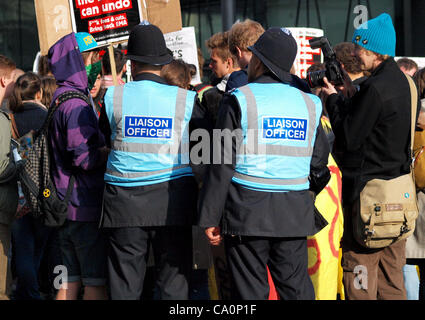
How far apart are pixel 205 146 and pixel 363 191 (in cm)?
117

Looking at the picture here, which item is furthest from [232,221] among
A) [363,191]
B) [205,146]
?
[363,191]

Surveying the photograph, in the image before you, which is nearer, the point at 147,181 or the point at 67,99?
the point at 147,181

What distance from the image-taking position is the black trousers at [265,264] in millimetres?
3002

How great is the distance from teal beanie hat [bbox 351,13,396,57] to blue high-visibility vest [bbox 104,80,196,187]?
1.34 metres

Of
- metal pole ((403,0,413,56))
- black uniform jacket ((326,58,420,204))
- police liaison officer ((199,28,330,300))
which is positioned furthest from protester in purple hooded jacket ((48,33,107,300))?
metal pole ((403,0,413,56))

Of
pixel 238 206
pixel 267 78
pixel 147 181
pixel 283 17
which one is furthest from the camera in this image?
pixel 283 17

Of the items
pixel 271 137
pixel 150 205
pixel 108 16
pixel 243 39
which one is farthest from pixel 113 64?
pixel 271 137

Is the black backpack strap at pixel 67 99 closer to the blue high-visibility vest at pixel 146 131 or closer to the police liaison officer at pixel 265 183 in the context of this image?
the blue high-visibility vest at pixel 146 131

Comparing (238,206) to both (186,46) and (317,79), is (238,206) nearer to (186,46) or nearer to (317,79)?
(317,79)

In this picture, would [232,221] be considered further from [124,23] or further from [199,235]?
[124,23]

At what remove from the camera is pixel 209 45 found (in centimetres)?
457

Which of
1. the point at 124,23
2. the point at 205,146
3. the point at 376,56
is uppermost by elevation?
the point at 124,23

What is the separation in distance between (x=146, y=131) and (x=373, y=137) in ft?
4.97

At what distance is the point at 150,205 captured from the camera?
3.20 meters
